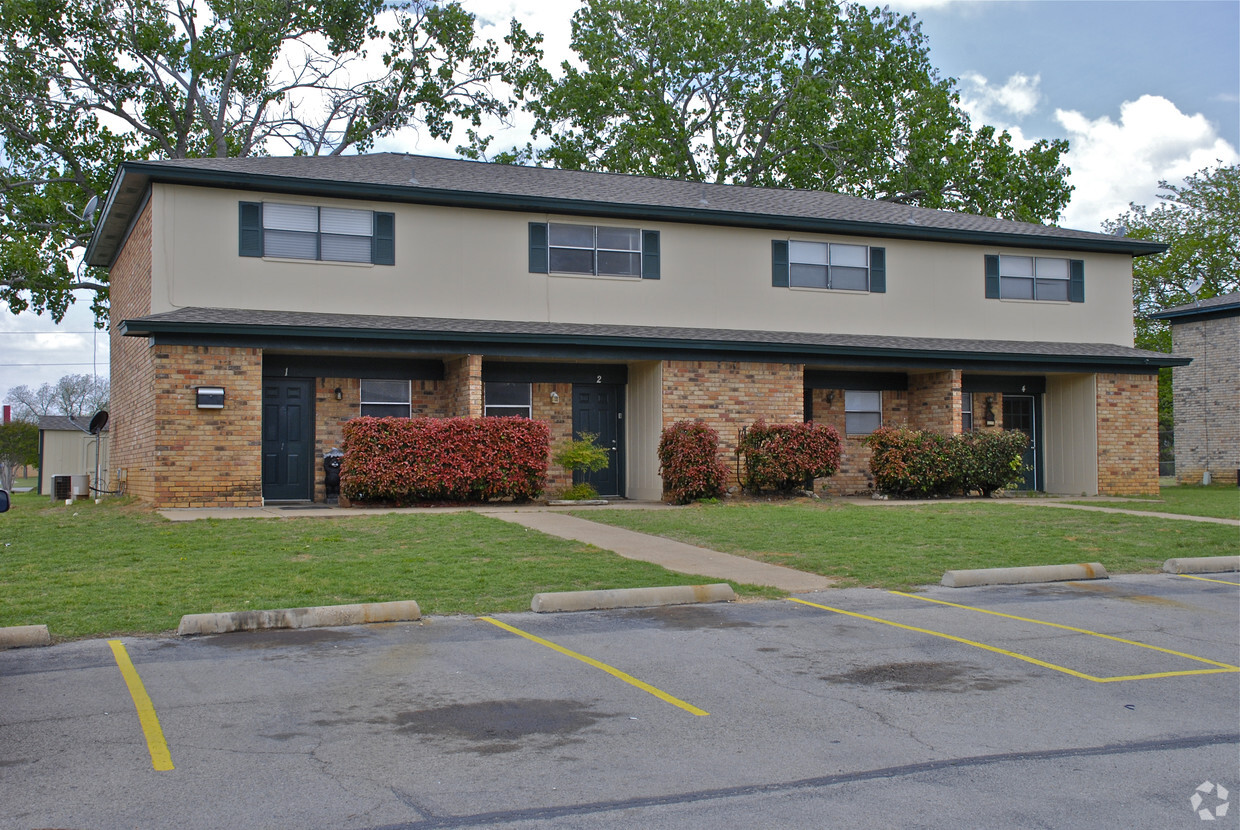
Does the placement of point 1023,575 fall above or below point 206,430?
below

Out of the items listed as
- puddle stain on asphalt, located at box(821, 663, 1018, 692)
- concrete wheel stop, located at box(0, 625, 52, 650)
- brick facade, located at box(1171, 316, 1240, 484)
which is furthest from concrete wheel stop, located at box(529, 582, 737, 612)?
brick facade, located at box(1171, 316, 1240, 484)

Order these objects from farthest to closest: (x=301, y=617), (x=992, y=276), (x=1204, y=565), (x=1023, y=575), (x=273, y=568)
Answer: (x=992, y=276) < (x=1204, y=565) < (x=1023, y=575) < (x=273, y=568) < (x=301, y=617)

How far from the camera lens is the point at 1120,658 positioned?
26.1 feet

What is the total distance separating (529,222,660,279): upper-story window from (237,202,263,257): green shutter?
16.8 ft

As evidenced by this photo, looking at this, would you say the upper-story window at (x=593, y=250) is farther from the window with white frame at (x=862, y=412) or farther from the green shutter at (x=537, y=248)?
the window with white frame at (x=862, y=412)

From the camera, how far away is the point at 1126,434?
25203 mm

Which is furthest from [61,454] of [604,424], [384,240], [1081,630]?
[1081,630]

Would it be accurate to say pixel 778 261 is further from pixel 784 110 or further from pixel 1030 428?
pixel 784 110

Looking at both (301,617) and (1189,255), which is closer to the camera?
(301,617)

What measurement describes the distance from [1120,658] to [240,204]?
1678 centimetres

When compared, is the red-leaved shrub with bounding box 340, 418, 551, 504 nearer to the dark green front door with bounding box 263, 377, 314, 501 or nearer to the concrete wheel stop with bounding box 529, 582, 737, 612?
the dark green front door with bounding box 263, 377, 314, 501

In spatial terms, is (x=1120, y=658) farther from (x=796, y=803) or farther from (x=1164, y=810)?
(x=796, y=803)

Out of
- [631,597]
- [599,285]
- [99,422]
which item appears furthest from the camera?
[99,422]

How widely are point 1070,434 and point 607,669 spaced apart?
21.1 metres
